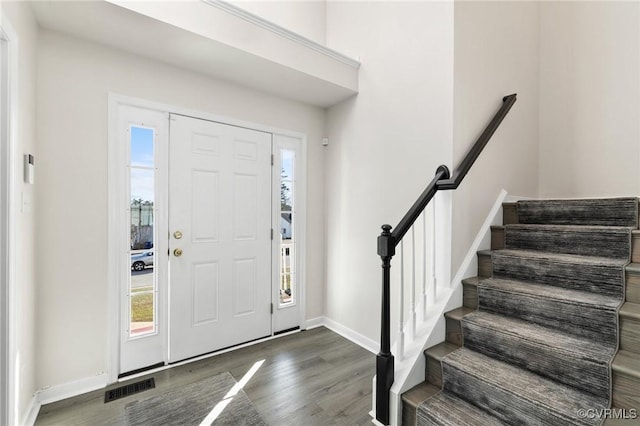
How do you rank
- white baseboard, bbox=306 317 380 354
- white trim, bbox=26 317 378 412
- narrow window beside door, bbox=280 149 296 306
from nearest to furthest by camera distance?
white trim, bbox=26 317 378 412, white baseboard, bbox=306 317 380 354, narrow window beside door, bbox=280 149 296 306

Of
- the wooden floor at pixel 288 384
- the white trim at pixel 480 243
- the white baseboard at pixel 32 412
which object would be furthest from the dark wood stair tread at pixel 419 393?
the white baseboard at pixel 32 412

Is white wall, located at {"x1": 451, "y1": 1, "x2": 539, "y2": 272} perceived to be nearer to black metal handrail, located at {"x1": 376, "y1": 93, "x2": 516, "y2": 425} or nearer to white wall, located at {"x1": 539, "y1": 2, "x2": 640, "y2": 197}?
white wall, located at {"x1": 539, "y1": 2, "x2": 640, "y2": 197}

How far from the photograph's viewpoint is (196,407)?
1.88m

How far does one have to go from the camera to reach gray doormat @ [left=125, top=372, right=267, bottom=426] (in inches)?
69.4

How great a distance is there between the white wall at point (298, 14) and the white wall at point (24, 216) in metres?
1.97

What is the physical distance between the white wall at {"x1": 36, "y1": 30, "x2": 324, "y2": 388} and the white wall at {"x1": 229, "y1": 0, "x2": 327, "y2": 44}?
58.7 inches

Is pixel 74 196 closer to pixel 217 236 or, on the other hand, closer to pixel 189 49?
pixel 217 236

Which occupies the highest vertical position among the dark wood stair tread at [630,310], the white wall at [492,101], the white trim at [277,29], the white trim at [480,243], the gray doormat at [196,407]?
the white trim at [277,29]

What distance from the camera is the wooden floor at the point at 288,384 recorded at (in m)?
1.80

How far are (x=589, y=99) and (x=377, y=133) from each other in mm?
1809

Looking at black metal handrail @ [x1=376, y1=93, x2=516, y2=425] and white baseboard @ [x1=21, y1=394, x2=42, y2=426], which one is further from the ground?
black metal handrail @ [x1=376, y1=93, x2=516, y2=425]

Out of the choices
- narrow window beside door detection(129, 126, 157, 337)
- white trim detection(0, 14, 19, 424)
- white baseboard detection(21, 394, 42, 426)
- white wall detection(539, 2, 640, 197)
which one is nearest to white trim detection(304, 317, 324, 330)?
narrow window beside door detection(129, 126, 157, 337)

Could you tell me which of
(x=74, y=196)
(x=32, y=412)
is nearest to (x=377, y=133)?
(x=74, y=196)

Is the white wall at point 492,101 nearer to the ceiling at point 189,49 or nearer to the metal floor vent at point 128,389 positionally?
the ceiling at point 189,49
